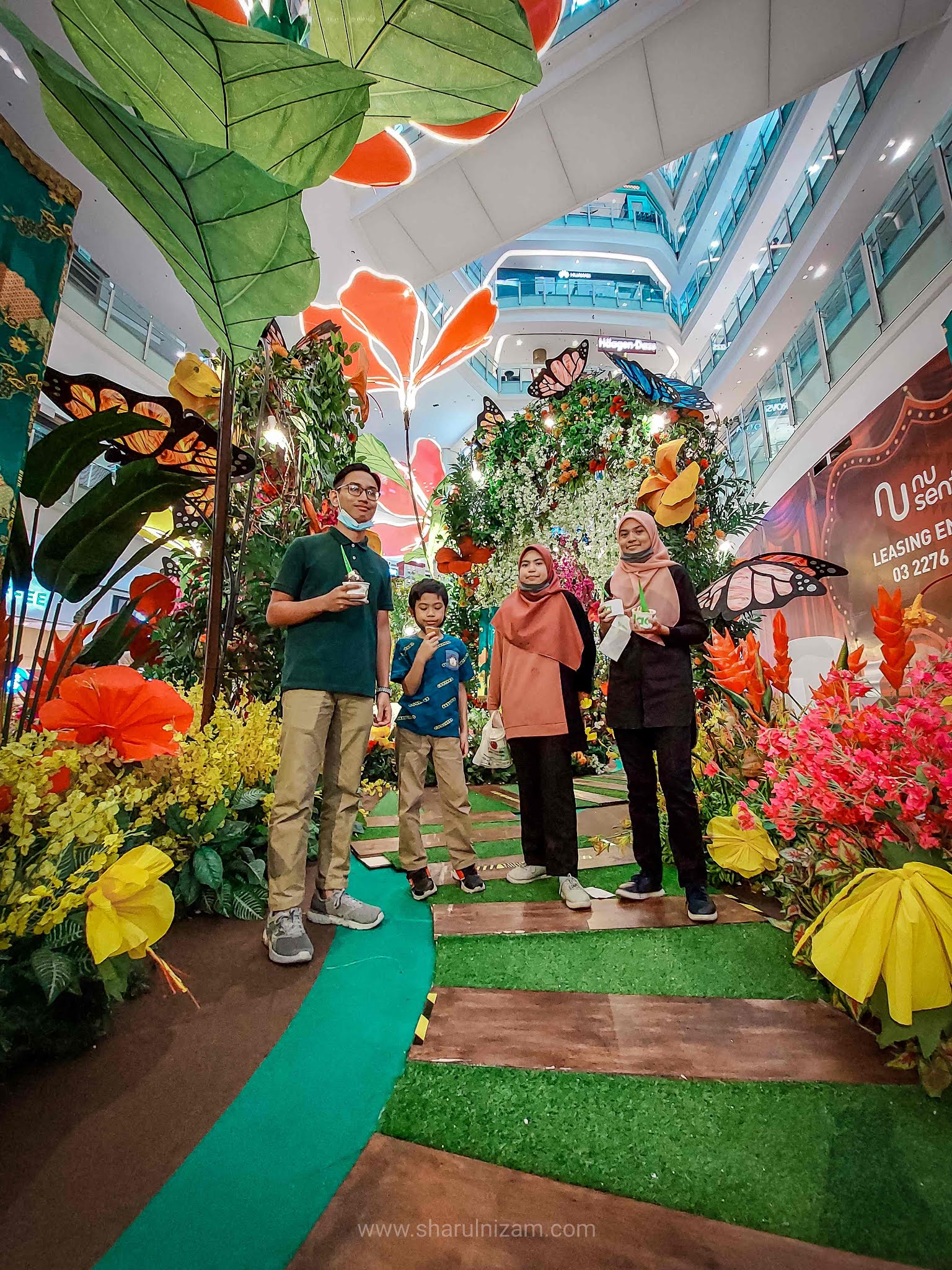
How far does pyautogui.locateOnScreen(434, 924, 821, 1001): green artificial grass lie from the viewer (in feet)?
5.24

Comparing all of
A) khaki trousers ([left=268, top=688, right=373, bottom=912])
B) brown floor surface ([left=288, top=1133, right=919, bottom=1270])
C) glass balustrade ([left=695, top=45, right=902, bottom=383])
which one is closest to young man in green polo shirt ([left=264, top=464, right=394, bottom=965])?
khaki trousers ([left=268, top=688, right=373, bottom=912])

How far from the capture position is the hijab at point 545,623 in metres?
2.46

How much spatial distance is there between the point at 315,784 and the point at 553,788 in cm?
100

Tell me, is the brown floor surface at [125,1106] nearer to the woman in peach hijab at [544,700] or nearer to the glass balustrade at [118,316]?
the woman in peach hijab at [544,700]

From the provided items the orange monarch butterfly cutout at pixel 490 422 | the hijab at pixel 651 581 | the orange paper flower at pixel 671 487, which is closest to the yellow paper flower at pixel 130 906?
the hijab at pixel 651 581

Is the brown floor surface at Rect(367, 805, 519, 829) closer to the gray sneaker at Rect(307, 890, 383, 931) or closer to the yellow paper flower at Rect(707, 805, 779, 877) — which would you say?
the gray sneaker at Rect(307, 890, 383, 931)

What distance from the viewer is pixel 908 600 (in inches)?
214

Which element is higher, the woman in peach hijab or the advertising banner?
the advertising banner

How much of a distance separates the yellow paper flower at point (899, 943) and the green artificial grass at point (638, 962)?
0.49 m

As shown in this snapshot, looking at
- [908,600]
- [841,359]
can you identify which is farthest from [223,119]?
[841,359]

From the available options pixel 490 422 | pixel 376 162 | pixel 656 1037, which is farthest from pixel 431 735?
pixel 490 422

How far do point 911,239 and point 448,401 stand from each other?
10.2m

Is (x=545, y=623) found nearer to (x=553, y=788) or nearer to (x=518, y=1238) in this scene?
(x=553, y=788)

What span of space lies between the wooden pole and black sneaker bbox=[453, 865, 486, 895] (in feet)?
4.25
